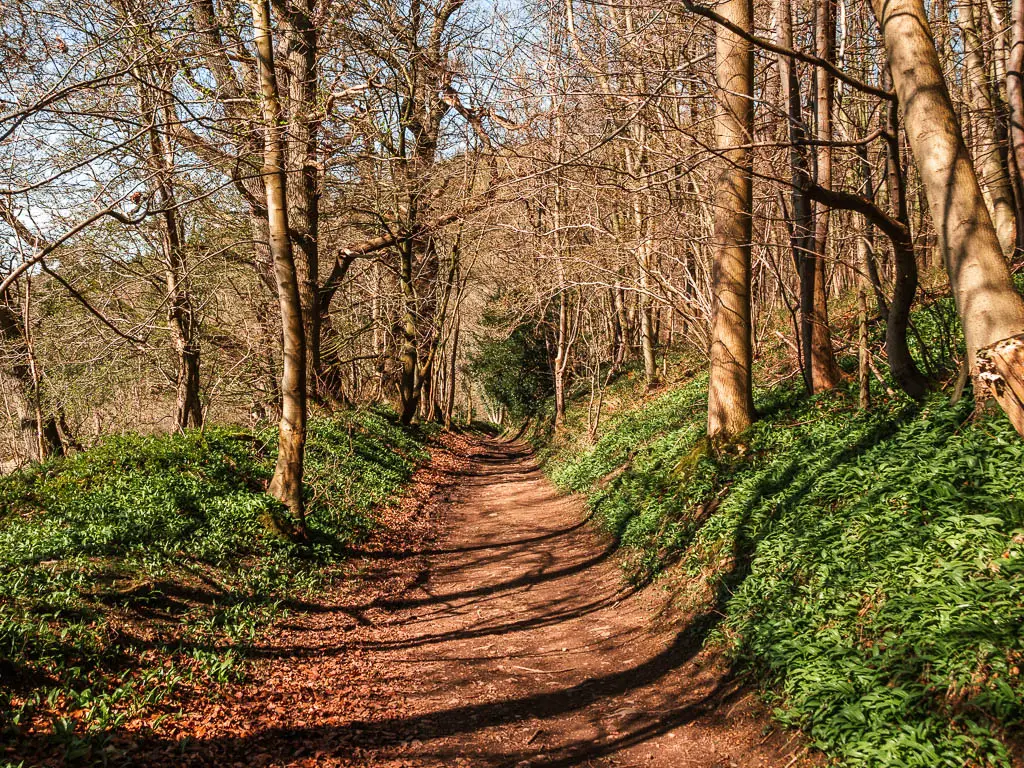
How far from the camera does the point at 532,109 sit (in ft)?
29.9

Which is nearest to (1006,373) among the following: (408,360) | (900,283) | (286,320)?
(900,283)

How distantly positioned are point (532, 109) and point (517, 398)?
2488 centimetres

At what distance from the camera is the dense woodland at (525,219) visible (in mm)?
4617

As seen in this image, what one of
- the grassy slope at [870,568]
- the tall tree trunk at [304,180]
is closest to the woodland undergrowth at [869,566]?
the grassy slope at [870,568]

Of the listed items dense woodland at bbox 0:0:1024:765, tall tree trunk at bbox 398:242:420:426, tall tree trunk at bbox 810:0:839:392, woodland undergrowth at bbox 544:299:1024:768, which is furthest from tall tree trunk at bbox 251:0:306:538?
tall tree trunk at bbox 398:242:420:426

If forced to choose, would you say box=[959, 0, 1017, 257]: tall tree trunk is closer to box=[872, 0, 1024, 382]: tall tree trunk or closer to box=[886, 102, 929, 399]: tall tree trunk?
box=[886, 102, 929, 399]: tall tree trunk

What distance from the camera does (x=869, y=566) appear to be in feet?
14.6

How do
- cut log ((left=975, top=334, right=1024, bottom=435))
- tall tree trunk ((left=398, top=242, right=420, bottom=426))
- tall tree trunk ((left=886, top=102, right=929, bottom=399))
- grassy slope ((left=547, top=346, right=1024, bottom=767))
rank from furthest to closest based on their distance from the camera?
tall tree trunk ((left=398, top=242, right=420, bottom=426)) < tall tree trunk ((left=886, top=102, right=929, bottom=399)) < cut log ((left=975, top=334, right=1024, bottom=435)) < grassy slope ((left=547, top=346, right=1024, bottom=767))

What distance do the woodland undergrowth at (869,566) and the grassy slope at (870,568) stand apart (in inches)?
0.4

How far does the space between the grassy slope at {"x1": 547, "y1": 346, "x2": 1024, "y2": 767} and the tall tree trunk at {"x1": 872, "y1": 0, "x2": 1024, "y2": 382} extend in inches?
37.9

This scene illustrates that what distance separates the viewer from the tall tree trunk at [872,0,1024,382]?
14.6ft

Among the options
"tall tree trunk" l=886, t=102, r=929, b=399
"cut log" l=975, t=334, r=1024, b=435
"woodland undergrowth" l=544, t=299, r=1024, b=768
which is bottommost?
"woodland undergrowth" l=544, t=299, r=1024, b=768

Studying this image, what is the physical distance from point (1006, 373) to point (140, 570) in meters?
7.07

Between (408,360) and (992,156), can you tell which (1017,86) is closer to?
(992,156)
